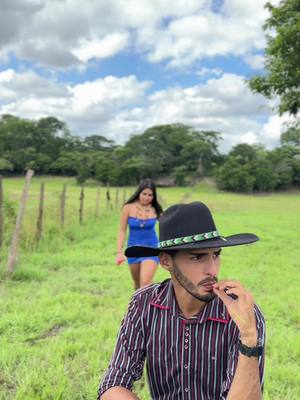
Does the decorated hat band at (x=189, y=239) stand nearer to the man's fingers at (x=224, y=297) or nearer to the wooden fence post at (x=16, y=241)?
the man's fingers at (x=224, y=297)

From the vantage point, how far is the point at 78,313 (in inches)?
221

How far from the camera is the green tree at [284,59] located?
11734mm

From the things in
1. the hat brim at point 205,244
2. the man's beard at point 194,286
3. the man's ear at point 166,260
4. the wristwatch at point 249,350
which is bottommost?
the wristwatch at point 249,350

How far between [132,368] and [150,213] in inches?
147

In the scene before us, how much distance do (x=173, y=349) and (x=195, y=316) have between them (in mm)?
181

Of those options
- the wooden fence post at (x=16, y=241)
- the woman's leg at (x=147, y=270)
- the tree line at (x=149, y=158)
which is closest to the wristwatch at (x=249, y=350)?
the woman's leg at (x=147, y=270)

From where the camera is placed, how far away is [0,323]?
5113mm

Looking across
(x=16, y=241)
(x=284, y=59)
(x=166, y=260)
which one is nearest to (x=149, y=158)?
(x=284, y=59)

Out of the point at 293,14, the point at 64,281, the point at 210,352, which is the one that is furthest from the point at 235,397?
the point at 293,14

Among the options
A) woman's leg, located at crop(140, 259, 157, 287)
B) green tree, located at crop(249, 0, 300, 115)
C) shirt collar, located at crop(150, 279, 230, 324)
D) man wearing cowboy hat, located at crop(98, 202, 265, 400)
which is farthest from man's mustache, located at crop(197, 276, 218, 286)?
green tree, located at crop(249, 0, 300, 115)

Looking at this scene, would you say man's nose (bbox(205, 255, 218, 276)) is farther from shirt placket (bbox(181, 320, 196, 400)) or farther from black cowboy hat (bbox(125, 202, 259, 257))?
shirt placket (bbox(181, 320, 196, 400))

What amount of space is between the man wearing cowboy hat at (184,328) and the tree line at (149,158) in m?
67.5

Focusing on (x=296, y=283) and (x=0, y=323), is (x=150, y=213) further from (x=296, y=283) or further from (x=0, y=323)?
(x=296, y=283)

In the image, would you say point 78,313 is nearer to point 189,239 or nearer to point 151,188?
point 151,188
